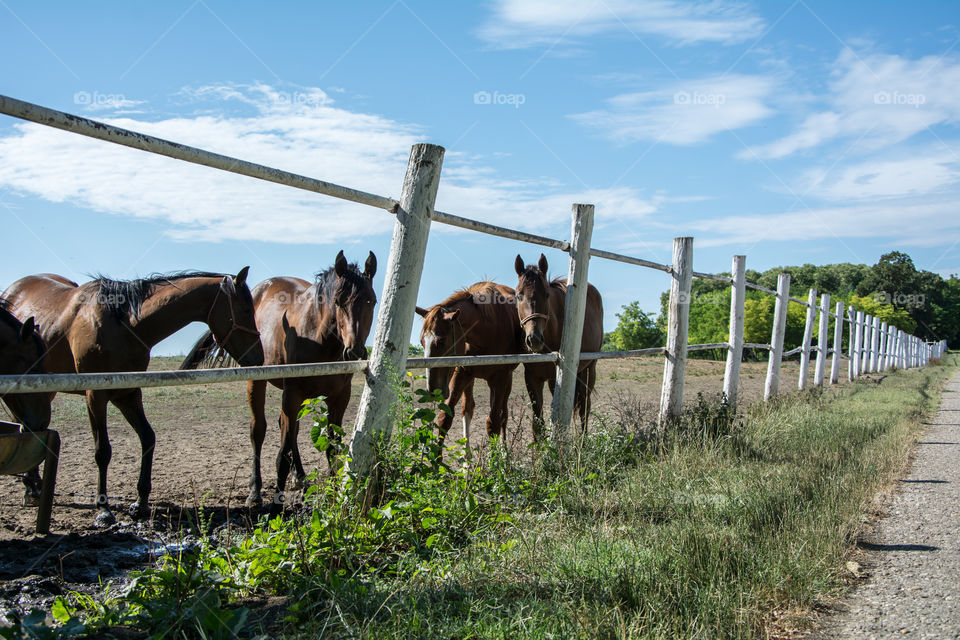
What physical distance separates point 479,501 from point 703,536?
1149mm

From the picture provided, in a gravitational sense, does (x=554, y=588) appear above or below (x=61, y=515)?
above

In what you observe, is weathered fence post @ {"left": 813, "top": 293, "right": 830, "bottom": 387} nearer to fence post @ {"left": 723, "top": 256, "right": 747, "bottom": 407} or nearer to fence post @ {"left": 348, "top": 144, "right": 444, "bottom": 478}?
fence post @ {"left": 723, "top": 256, "right": 747, "bottom": 407}

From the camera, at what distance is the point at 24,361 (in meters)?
3.96

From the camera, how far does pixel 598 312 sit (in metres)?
7.45

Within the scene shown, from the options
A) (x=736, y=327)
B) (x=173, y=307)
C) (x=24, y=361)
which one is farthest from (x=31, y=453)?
(x=736, y=327)

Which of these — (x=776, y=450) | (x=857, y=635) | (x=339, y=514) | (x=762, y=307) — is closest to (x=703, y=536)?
(x=857, y=635)

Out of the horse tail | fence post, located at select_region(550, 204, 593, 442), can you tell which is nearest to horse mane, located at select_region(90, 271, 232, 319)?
the horse tail

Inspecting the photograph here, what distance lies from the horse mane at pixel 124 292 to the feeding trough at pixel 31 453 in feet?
5.71

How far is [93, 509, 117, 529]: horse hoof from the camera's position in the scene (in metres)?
4.50

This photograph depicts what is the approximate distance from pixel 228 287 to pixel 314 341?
32.8 inches

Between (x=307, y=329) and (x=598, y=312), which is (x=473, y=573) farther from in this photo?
(x=598, y=312)

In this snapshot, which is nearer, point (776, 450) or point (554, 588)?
point (554, 588)

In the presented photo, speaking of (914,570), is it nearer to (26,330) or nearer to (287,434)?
(287,434)

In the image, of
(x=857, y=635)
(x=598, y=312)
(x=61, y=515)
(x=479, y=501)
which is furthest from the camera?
(x=598, y=312)
